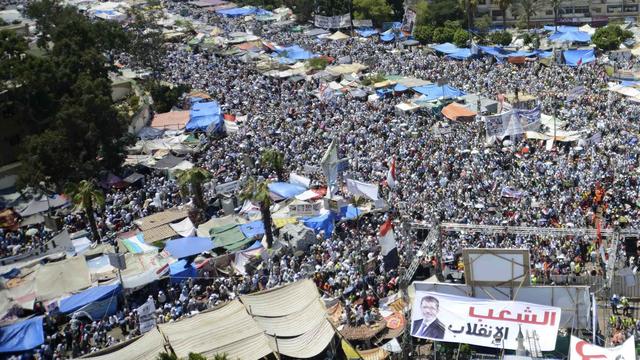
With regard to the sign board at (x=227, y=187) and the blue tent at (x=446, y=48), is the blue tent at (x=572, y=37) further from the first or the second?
the sign board at (x=227, y=187)

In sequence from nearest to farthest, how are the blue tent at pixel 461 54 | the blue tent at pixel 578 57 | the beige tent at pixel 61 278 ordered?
the beige tent at pixel 61 278
the blue tent at pixel 578 57
the blue tent at pixel 461 54

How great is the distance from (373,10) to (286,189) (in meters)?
46.1

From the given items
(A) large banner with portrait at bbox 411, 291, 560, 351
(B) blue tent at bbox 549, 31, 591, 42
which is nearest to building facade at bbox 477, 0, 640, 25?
(B) blue tent at bbox 549, 31, 591, 42

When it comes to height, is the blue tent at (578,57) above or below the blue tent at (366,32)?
above

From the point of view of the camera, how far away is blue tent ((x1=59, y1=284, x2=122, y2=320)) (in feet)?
88.0

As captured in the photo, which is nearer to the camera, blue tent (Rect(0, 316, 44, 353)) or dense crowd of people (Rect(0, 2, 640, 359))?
blue tent (Rect(0, 316, 44, 353))

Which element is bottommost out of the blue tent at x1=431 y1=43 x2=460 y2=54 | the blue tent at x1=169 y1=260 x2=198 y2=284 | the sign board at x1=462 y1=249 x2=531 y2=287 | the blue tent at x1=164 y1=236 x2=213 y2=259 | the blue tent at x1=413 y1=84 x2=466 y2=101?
the blue tent at x1=169 y1=260 x2=198 y2=284

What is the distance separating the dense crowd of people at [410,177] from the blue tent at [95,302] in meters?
0.51

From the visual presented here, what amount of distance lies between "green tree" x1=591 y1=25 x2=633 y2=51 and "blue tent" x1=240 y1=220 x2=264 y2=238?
Result: 39720 millimetres

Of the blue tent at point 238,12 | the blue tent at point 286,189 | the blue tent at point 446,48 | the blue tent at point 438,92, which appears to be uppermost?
the blue tent at point 238,12

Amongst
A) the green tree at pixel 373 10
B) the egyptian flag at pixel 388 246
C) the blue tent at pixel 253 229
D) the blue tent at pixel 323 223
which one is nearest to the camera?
the egyptian flag at pixel 388 246

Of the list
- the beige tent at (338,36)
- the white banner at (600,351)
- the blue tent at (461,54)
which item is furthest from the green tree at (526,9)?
the white banner at (600,351)

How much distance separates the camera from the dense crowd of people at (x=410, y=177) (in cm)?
2675

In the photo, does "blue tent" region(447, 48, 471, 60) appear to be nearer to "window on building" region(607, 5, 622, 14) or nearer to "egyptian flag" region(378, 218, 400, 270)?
"window on building" region(607, 5, 622, 14)
